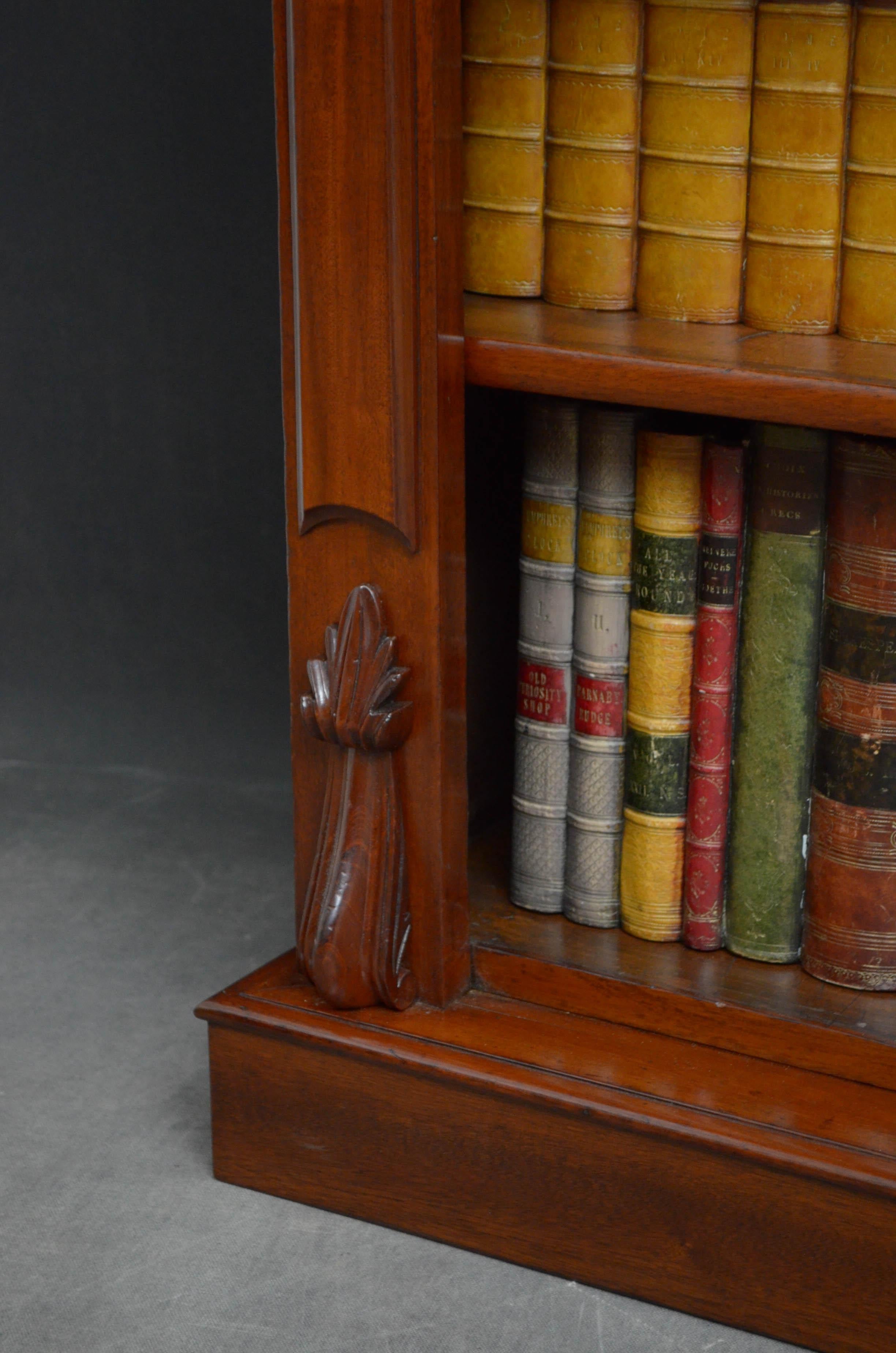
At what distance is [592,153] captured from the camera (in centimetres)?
152

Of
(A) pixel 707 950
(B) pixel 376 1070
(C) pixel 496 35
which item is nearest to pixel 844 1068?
(A) pixel 707 950

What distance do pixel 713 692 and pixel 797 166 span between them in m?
0.41

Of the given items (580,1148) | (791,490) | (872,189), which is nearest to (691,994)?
(580,1148)

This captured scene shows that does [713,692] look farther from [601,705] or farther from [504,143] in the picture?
[504,143]

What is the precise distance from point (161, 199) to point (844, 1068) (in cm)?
135

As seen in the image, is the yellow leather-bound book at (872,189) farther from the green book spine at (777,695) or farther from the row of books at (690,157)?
the green book spine at (777,695)

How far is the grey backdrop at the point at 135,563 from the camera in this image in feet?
6.25

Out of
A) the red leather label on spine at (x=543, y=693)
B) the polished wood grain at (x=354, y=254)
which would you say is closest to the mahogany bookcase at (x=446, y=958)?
the polished wood grain at (x=354, y=254)

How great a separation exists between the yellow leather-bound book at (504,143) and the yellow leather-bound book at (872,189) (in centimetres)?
24

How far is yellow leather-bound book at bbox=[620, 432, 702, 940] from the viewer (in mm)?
1589

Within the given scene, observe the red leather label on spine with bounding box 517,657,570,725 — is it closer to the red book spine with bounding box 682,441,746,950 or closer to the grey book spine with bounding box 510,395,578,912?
the grey book spine with bounding box 510,395,578,912

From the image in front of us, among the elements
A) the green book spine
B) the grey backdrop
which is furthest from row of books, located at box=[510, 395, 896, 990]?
the grey backdrop

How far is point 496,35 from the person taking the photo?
1520 millimetres

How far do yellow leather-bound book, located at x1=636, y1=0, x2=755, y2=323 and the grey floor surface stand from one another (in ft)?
2.33
